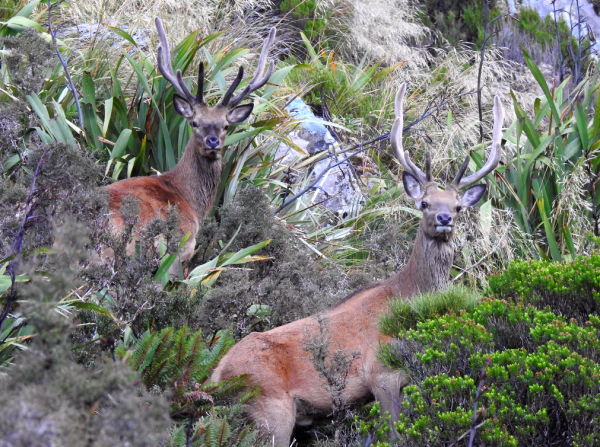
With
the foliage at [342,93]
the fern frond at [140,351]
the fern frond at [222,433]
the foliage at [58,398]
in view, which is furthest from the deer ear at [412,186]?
the foliage at [342,93]

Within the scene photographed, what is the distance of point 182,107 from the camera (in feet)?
23.2

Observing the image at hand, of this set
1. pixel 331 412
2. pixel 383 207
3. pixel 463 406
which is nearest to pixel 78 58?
pixel 383 207

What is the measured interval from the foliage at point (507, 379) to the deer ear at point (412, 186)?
1.83 metres

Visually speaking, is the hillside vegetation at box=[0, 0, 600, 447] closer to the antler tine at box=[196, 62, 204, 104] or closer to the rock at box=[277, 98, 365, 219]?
the rock at box=[277, 98, 365, 219]

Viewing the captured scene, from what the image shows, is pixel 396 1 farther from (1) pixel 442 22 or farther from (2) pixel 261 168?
(2) pixel 261 168

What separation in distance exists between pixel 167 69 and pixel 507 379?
15.8ft

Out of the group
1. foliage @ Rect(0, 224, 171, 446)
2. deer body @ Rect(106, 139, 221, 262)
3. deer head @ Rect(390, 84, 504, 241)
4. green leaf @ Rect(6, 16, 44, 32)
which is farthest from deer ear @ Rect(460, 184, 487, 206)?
green leaf @ Rect(6, 16, 44, 32)

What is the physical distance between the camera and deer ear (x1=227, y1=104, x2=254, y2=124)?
7.29 metres

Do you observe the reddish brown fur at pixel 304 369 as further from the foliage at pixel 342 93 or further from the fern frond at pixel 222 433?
the foliage at pixel 342 93

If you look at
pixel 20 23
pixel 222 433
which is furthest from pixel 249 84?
pixel 222 433

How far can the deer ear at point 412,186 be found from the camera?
5738 millimetres

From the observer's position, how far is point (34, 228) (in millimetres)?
4641

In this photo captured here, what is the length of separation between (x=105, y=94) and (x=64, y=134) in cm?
125

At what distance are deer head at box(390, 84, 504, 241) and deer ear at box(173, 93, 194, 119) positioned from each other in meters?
2.08
